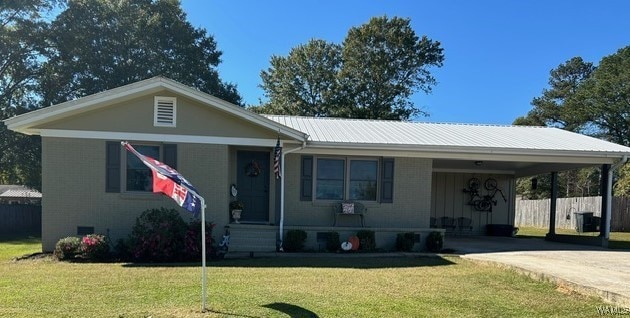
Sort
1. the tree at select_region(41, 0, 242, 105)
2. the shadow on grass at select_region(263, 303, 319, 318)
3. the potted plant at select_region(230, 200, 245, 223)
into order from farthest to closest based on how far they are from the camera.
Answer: the tree at select_region(41, 0, 242, 105) < the potted plant at select_region(230, 200, 245, 223) < the shadow on grass at select_region(263, 303, 319, 318)

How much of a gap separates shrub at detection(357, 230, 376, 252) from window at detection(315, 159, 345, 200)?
1.35 m

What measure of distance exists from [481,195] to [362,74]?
1780 centimetres

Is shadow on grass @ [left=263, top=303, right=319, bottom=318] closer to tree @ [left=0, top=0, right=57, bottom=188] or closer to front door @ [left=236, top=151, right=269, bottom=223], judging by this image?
front door @ [left=236, top=151, right=269, bottom=223]

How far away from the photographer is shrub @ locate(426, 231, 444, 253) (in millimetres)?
12211

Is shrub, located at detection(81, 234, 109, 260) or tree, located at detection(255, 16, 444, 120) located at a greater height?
tree, located at detection(255, 16, 444, 120)

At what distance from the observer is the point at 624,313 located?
5.57m

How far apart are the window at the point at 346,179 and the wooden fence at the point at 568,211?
40.3ft

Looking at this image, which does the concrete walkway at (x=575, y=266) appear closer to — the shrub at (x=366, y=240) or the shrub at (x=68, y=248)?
the shrub at (x=366, y=240)

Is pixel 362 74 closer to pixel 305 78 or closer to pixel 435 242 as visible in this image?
pixel 305 78

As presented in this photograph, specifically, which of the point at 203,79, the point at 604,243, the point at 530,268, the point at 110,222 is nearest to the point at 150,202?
the point at 110,222

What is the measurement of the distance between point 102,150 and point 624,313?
1095 centimetres

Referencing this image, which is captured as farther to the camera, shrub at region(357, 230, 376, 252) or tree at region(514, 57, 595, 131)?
tree at region(514, 57, 595, 131)

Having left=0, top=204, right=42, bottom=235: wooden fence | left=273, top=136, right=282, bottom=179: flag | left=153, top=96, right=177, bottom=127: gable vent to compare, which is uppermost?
left=153, top=96, right=177, bottom=127: gable vent

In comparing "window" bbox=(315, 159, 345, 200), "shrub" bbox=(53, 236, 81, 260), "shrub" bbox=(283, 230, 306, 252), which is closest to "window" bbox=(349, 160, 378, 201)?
"window" bbox=(315, 159, 345, 200)
